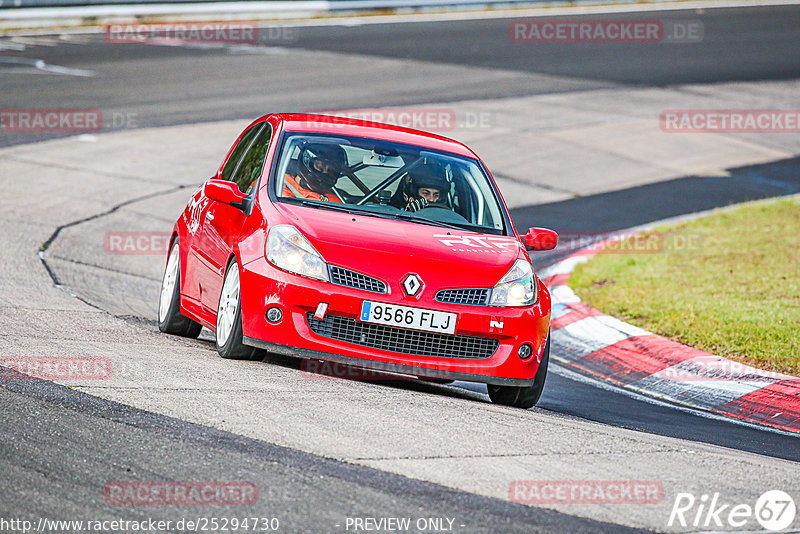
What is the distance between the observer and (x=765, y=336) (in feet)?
31.1

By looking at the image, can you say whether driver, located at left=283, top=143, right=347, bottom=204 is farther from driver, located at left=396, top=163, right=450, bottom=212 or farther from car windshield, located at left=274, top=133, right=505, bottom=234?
driver, located at left=396, top=163, right=450, bottom=212

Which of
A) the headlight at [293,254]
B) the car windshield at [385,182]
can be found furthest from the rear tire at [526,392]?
the headlight at [293,254]

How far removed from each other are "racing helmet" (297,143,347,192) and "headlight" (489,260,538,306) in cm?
142

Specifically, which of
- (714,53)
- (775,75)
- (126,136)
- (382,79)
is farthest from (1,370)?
(714,53)

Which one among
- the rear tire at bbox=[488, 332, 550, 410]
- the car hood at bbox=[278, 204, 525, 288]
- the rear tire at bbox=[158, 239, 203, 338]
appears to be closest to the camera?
the car hood at bbox=[278, 204, 525, 288]

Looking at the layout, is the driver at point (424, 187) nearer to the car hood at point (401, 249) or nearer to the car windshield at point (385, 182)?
the car windshield at point (385, 182)

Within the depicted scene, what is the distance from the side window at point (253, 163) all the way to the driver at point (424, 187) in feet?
3.30

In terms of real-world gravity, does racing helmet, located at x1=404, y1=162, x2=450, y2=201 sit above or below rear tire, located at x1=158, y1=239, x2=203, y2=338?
above

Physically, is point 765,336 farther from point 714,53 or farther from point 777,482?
point 714,53

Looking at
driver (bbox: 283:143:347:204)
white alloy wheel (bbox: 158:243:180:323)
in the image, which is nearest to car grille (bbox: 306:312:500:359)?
driver (bbox: 283:143:347:204)

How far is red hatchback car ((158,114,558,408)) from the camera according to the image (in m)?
6.91

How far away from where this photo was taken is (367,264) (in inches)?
273

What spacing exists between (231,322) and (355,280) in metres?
0.90

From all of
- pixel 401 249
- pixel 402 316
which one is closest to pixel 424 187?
pixel 401 249
